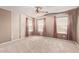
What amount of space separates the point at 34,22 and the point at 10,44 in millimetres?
733

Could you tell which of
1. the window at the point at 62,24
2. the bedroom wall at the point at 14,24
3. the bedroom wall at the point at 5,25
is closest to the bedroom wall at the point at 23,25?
the bedroom wall at the point at 14,24

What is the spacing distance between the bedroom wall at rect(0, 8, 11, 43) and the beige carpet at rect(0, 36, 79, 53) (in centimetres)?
14

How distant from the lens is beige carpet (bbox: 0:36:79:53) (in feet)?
5.88

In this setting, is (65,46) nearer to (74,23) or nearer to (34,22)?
(74,23)

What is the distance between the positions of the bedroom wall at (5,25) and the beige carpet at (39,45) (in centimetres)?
14

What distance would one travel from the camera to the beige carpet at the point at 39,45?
1.79 m

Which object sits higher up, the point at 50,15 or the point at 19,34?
the point at 50,15

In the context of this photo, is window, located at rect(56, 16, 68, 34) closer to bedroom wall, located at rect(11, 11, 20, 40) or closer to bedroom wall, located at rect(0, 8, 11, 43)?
bedroom wall, located at rect(11, 11, 20, 40)

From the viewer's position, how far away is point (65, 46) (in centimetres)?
188

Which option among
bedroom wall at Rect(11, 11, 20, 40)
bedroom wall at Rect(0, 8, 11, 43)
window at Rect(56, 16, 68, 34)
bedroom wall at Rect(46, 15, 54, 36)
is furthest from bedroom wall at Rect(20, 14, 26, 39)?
window at Rect(56, 16, 68, 34)

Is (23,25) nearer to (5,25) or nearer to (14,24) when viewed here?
(14,24)
